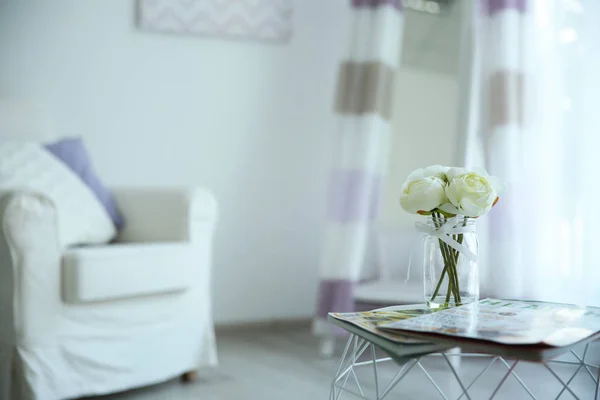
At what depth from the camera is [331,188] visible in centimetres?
265

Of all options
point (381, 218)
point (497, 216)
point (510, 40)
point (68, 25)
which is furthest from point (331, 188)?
point (68, 25)

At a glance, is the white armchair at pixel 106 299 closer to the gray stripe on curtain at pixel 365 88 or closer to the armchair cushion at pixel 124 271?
the armchair cushion at pixel 124 271

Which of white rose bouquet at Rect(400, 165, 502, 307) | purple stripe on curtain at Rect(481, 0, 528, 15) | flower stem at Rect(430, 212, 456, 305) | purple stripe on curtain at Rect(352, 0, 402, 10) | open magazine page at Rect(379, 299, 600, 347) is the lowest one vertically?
open magazine page at Rect(379, 299, 600, 347)

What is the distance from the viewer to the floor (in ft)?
6.76

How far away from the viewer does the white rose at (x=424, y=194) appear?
3.84ft

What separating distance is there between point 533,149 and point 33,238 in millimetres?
1672

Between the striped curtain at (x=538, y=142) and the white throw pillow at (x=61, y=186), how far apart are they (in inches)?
53.7

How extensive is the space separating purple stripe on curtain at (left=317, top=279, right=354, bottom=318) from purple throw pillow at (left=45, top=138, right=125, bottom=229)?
2.62 feet

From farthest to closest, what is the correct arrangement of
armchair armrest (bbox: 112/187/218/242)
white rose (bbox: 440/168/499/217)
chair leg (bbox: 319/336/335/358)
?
1. chair leg (bbox: 319/336/335/358)
2. armchair armrest (bbox: 112/187/218/242)
3. white rose (bbox: 440/168/499/217)

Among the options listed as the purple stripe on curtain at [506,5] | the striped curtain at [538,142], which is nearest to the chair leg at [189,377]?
the striped curtain at [538,142]

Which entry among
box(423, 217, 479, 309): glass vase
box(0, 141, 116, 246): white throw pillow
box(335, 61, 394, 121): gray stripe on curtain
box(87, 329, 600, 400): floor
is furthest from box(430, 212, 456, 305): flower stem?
box(335, 61, 394, 121): gray stripe on curtain

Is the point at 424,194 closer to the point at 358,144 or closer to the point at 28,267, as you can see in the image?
the point at 28,267

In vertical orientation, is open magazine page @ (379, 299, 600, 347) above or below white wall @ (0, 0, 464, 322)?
below

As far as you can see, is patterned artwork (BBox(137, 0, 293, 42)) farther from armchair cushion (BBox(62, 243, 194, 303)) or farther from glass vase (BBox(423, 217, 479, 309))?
glass vase (BBox(423, 217, 479, 309))
